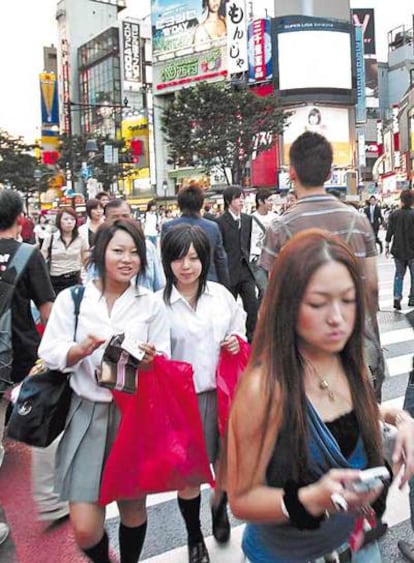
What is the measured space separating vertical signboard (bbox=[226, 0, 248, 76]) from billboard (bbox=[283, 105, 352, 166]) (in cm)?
652

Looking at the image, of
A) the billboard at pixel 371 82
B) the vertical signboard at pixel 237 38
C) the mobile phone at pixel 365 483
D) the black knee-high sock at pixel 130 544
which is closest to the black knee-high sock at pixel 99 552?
the black knee-high sock at pixel 130 544

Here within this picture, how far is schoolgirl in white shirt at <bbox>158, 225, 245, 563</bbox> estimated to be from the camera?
297 cm

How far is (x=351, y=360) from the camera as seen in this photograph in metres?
1.67

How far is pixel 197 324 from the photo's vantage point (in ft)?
9.84

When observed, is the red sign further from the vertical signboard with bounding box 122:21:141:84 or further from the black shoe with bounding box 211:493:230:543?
the black shoe with bounding box 211:493:230:543

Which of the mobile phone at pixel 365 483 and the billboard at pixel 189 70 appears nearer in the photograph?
the mobile phone at pixel 365 483

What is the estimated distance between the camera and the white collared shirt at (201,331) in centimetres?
296

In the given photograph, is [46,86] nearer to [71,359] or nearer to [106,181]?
[106,181]

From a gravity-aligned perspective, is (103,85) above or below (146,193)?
above

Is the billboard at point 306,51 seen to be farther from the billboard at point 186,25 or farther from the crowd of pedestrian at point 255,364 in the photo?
the crowd of pedestrian at point 255,364

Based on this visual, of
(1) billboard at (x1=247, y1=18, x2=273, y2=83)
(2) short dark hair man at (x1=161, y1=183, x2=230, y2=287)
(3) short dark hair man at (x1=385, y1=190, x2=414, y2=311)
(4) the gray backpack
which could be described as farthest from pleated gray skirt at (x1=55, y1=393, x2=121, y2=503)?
(1) billboard at (x1=247, y1=18, x2=273, y2=83)

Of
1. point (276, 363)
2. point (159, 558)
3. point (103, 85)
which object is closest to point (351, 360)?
point (276, 363)

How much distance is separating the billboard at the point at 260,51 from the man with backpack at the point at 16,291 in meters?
50.6

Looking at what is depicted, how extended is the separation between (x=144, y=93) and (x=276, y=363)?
252 feet
